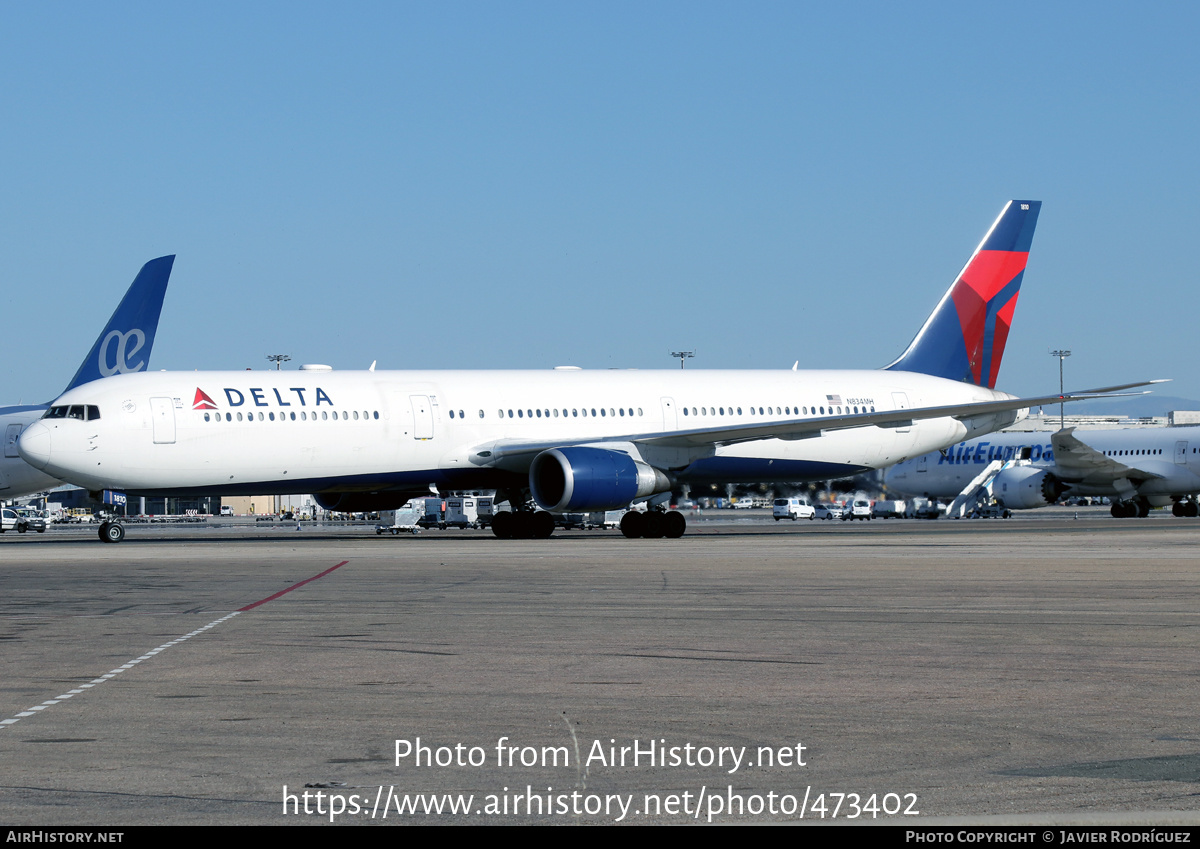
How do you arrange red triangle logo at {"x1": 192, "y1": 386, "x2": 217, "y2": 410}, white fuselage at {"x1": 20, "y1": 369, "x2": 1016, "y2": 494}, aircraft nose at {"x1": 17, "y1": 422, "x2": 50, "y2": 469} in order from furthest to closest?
1. red triangle logo at {"x1": 192, "y1": 386, "x2": 217, "y2": 410}
2. white fuselage at {"x1": 20, "y1": 369, "x2": 1016, "y2": 494}
3. aircraft nose at {"x1": 17, "y1": 422, "x2": 50, "y2": 469}

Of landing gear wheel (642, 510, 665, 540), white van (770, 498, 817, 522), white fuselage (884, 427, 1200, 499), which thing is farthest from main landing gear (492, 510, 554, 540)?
white van (770, 498, 817, 522)

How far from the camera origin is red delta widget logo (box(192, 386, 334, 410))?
32.0m

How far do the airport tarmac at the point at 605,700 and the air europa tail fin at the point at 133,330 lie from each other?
2852cm

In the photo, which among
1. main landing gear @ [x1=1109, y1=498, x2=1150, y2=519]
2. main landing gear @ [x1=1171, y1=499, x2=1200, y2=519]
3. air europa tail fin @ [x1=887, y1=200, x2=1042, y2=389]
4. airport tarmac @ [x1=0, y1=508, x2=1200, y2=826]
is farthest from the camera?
main landing gear @ [x1=1109, y1=498, x2=1150, y2=519]

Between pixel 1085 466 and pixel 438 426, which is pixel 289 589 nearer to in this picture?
pixel 438 426

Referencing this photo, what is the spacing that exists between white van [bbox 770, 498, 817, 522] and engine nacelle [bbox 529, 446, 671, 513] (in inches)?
1961

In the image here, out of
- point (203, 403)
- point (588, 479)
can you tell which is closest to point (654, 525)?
point (588, 479)

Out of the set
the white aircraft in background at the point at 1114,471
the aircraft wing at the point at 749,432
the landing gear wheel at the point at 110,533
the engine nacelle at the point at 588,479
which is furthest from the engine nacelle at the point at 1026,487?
the landing gear wheel at the point at 110,533

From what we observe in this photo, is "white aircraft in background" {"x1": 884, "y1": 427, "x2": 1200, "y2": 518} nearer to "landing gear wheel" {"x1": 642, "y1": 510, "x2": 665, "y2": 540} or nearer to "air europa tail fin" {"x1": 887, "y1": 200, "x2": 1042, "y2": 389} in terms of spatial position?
"air europa tail fin" {"x1": 887, "y1": 200, "x2": 1042, "y2": 389}

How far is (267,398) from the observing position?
32.5 m

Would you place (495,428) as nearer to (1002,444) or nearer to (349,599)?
(349,599)

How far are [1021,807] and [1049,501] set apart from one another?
6078cm

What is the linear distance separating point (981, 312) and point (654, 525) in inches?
518

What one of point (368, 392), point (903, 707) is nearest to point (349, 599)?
point (903, 707)
